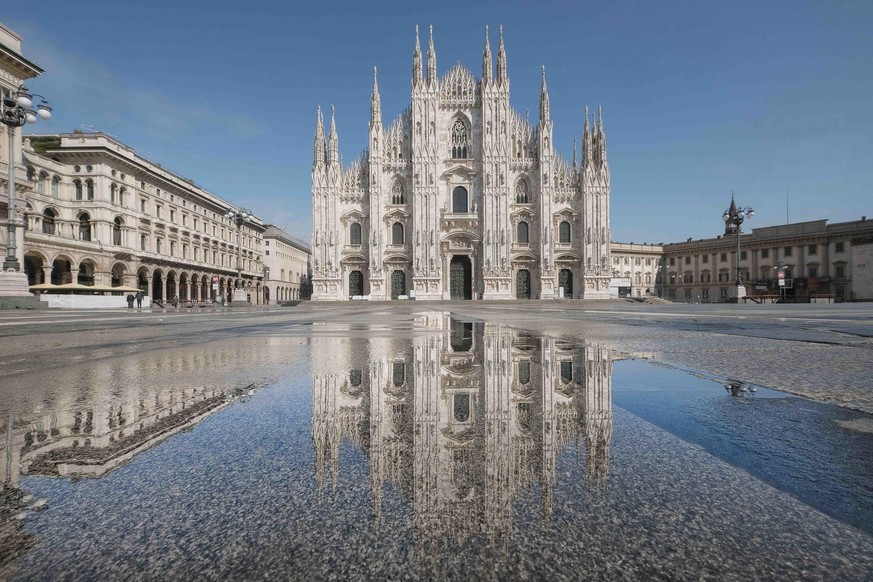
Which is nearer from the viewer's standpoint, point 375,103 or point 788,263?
point 375,103

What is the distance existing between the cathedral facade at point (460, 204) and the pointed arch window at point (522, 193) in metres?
0.09

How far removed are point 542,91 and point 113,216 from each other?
3620 centimetres

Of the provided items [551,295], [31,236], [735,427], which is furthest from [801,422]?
[31,236]

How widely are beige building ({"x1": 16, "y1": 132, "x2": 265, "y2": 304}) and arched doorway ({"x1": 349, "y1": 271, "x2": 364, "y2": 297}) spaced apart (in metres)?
10.8

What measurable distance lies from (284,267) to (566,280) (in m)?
50.8

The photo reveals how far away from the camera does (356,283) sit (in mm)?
38219

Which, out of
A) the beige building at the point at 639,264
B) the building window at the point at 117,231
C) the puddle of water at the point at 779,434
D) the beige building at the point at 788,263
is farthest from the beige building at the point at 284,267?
the puddle of water at the point at 779,434

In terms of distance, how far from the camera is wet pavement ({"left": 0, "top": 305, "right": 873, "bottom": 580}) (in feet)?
3.08

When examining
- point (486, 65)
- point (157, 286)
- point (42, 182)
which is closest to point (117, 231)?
point (42, 182)

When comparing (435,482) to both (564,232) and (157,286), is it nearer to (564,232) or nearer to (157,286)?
(564,232)

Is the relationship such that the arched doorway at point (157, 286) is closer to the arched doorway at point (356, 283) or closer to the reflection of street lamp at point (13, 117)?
the arched doorway at point (356, 283)

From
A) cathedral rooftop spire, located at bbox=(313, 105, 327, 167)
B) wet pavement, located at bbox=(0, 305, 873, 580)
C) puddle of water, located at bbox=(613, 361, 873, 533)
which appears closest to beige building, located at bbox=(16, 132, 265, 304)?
cathedral rooftop spire, located at bbox=(313, 105, 327, 167)

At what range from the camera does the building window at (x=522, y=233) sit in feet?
124

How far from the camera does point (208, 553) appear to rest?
97 cm
